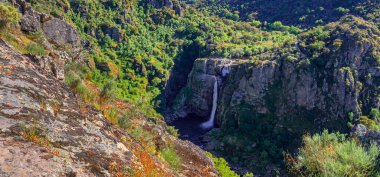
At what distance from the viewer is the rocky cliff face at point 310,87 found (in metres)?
67.5

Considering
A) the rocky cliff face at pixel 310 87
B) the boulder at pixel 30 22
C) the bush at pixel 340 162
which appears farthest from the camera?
the rocky cliff face at pixel 310 87

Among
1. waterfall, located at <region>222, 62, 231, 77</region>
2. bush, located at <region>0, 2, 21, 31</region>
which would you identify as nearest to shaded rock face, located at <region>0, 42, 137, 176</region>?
bush, located at <region>0, 2, 21, 31</region>

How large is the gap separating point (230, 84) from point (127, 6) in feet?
155

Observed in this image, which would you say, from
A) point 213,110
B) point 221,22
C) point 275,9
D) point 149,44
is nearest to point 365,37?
point 213,110

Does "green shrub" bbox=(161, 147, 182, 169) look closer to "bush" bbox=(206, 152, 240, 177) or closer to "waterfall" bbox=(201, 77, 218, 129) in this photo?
"bush" bbox=(206, 152, 240, 177)

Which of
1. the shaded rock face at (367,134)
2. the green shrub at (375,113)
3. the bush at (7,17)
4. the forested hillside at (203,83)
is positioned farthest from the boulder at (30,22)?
the green shrub at (375,113)

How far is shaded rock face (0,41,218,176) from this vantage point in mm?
9812

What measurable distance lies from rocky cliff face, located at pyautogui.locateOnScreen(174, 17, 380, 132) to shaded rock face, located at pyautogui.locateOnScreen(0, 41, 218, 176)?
58.3 meters

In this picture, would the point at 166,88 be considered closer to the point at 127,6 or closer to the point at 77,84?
the point at 127,6

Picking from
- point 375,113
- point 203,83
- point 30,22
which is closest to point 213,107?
point 203,83

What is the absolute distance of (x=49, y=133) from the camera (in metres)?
11.4

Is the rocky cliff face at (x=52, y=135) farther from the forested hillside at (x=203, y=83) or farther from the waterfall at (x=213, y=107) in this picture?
the waterfall at (x=213, y=107)

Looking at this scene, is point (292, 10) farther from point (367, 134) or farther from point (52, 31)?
point (52, 31)

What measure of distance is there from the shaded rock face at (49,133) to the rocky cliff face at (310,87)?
5828cm
